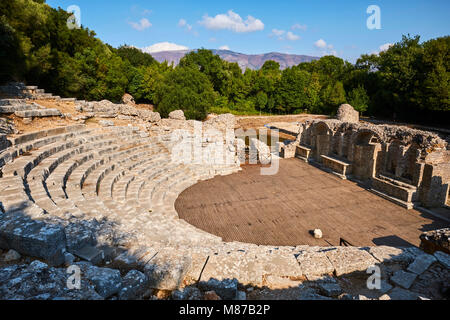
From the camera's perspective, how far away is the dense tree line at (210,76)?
18.7 metres

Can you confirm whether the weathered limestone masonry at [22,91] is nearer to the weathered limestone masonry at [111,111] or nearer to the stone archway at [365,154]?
the weathered limestone masonry at [111,111]

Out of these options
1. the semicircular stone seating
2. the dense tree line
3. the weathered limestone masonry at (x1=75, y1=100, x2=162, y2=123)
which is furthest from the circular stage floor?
the dense tree line

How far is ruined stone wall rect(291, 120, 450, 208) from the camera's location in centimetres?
1098

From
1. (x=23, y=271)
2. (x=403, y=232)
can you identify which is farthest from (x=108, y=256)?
(x=403, y=232)

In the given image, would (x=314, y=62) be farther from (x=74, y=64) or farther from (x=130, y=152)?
(x=130, y=152)

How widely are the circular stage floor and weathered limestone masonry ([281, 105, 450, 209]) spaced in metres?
0.79

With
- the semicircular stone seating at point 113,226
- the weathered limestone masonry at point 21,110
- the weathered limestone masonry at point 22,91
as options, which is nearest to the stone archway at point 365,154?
the semicircular stone seating at point 113,226

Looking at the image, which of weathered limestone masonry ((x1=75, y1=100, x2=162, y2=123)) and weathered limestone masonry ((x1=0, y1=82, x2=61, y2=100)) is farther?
weathered limestone masonry ((x1=75, y1=100, x2=162, y2=123))

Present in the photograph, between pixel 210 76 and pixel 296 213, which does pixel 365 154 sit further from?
pixel 210 76

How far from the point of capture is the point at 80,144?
11.3 metres

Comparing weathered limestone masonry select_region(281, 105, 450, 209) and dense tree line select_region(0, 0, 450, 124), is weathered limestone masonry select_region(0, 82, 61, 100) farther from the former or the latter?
weathered limestone masonry select_region(281, 105, 450, 209)

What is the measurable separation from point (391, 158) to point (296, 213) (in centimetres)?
624

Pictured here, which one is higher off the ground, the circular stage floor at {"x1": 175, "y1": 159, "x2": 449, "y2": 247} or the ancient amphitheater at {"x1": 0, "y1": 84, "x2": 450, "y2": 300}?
the ancient amphitheater at {"x1": 0, "y1": 84, "x2": 450, "y2": 300}

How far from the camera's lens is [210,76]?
46.3 metres
